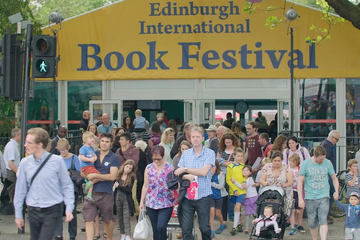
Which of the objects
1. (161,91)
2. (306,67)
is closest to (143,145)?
(161,91)

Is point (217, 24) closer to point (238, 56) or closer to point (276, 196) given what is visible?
point (238, 56)

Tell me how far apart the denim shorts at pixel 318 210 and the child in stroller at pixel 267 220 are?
1.92 feet

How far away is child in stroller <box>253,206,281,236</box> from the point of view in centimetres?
963

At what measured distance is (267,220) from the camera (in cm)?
971

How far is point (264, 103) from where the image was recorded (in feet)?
90.0

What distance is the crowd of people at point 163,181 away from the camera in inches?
259

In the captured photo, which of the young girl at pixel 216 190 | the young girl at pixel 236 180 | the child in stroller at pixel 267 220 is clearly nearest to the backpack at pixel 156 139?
the young girl at pixel 236 180

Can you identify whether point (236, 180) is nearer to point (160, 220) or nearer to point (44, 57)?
point (160, 220)

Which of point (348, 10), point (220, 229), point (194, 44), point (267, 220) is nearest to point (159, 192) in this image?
point (267, 220)

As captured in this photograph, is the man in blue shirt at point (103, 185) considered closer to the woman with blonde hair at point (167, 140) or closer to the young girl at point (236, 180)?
the young girl at point (236, 180)

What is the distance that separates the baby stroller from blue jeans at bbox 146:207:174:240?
79.5 inches

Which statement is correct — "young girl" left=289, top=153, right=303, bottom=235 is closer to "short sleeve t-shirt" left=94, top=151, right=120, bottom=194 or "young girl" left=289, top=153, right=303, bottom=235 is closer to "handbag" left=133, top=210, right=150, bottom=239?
"handbag" left=133, top=210, right=150, bottom=239

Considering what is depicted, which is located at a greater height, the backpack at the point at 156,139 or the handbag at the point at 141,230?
the backpack at the point at 156,139

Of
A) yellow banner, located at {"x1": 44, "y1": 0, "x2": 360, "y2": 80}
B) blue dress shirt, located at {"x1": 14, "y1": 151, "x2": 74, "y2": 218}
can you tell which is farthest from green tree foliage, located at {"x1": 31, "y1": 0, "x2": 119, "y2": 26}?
blue dress shirt, located at {"x1": 14, "y1": 151, "x2": 74, "y2": 218}
